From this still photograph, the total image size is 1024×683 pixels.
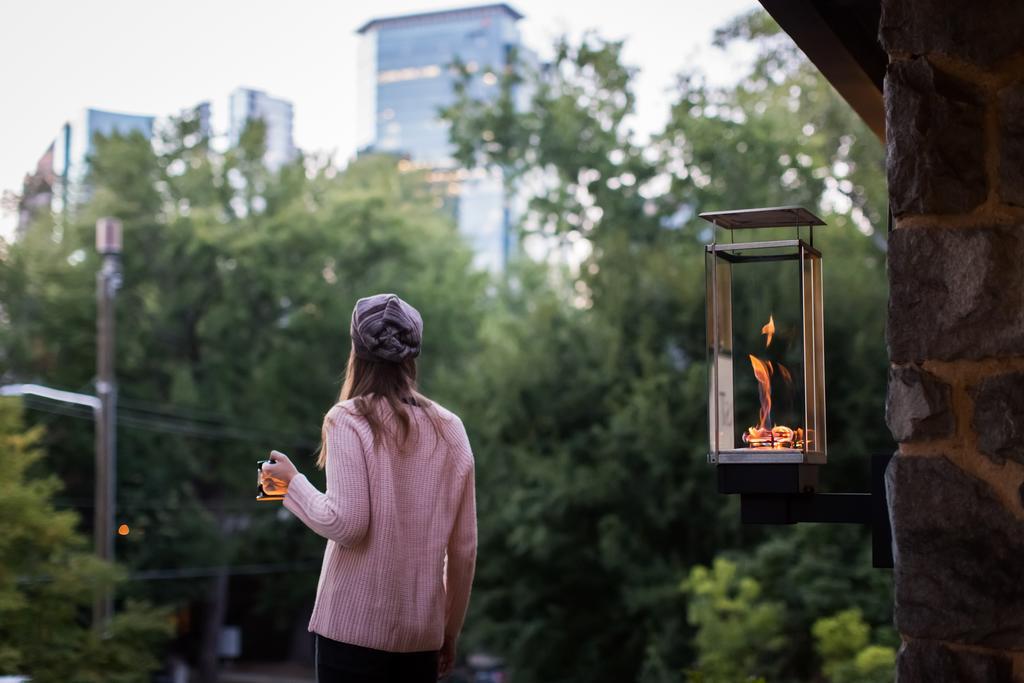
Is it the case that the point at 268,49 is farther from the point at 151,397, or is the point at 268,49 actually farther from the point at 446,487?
the point at 446,487

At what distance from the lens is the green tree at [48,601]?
5898 mm

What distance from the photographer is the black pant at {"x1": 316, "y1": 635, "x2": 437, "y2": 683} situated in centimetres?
201

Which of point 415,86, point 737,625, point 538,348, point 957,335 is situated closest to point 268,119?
point 538,348

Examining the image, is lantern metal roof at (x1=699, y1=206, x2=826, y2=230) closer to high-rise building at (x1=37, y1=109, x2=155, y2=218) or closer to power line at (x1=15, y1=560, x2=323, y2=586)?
power line at (x1=15, y1=560, x2=323, y2=586)

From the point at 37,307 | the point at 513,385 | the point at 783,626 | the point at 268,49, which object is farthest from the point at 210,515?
the point at 268,49

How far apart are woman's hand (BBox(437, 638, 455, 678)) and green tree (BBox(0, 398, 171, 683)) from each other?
3.76 m

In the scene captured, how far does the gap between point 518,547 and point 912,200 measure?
39.6 feet

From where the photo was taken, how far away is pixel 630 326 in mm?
14461

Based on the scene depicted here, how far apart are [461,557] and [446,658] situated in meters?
0.20

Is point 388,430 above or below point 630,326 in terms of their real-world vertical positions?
below

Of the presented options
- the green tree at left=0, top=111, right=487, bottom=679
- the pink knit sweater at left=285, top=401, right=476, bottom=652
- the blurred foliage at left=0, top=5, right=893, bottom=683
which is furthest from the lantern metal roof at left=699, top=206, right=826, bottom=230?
the green tree at left=0, top=111, right=487, bottom=679

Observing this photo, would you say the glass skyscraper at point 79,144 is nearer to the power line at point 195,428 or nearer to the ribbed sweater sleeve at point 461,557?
the power line at point 195,428

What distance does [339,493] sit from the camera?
1985 millimetres

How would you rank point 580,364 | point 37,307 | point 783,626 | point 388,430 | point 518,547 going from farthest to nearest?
point 37,307 < point 580,364 < point 518,547 < point 783,626 < point 388,430
